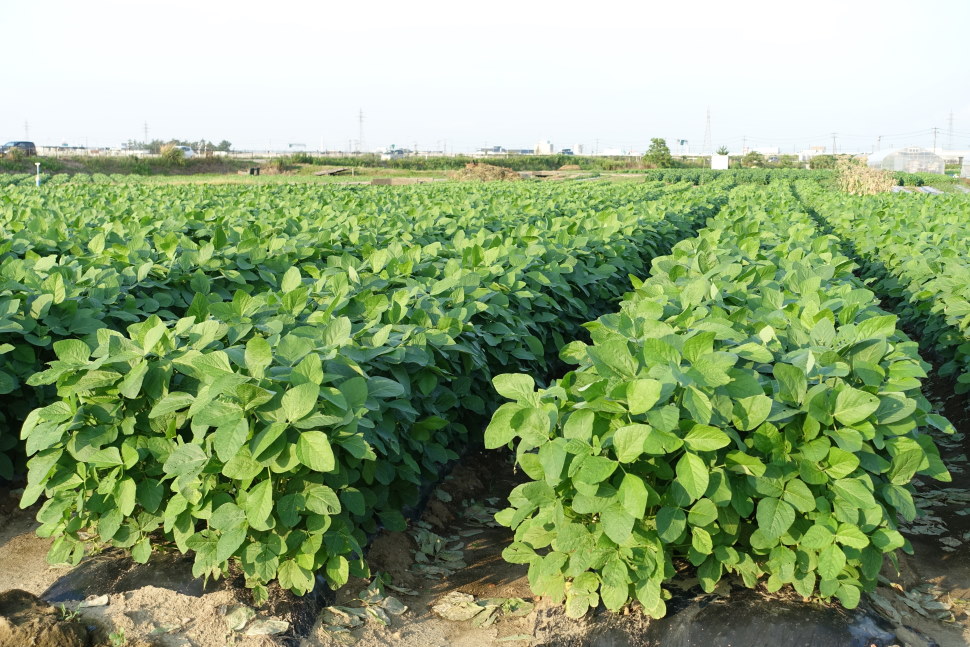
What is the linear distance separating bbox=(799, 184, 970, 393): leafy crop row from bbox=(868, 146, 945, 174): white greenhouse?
193 feet

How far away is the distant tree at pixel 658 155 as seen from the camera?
240 feet

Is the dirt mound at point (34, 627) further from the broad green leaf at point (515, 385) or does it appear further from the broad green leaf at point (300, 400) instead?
the broad green leaf at point (515, 385)

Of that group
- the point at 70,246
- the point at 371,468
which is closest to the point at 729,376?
the point at 371,468

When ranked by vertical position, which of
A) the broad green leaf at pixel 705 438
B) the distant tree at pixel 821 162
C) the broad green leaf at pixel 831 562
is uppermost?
the distant tree at pixel 821 162

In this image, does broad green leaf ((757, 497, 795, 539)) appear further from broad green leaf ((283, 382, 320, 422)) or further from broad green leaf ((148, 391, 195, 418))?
broad green leaf ((148, 391, 195, 418))

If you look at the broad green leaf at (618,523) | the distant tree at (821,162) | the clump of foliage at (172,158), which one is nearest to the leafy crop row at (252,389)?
the broad green leaf at (618,523)

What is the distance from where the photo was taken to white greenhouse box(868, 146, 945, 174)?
63.8 metres

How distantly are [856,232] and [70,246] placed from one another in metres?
Result: 9.36

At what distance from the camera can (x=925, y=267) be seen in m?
A: 6.49

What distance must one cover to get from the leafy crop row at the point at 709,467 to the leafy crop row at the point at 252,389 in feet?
1.95

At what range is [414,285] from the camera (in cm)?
428

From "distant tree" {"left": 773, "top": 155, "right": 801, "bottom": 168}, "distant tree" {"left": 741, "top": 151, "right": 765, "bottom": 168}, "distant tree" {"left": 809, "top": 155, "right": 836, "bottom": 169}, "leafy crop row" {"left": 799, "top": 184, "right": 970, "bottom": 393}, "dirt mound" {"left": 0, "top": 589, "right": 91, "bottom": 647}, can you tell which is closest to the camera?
"dirt mound" {"left": 0, "top": 589, "right": 91, "bottom": 647}

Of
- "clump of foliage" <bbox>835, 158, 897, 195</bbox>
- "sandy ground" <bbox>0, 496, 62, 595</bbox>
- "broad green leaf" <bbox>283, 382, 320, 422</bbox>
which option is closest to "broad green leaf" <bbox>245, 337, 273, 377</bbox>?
"broad green leaf" <bbox>283, 382, 320, 422</bbox>

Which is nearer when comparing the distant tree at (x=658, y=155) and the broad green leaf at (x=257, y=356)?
the broad green leaf at (x=257, y=356)
